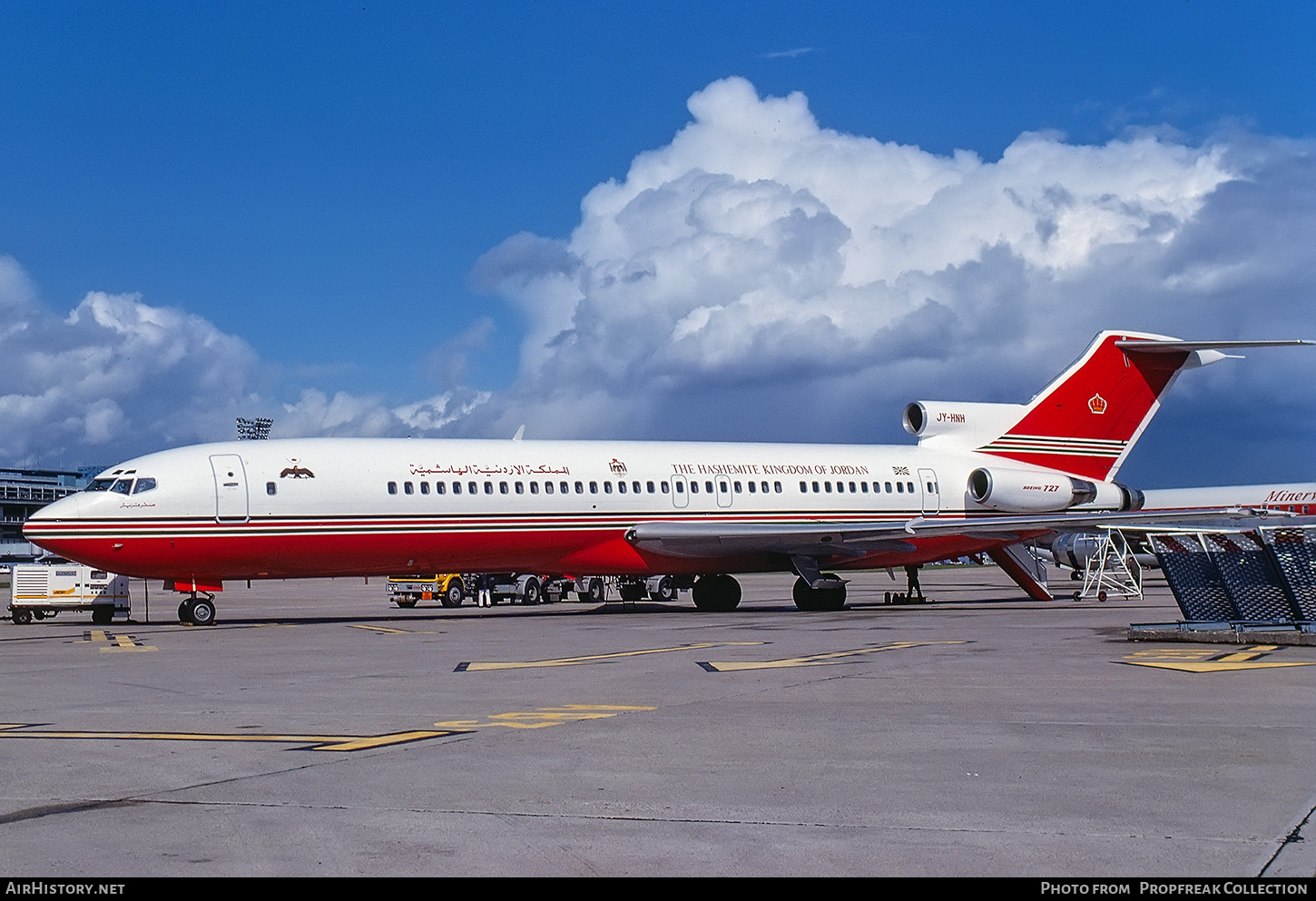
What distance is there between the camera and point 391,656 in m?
18.8

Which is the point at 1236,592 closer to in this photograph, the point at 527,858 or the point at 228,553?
the point at 527,858

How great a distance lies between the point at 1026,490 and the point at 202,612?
882 inches

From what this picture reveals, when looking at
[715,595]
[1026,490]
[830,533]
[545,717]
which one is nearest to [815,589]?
[830,533]

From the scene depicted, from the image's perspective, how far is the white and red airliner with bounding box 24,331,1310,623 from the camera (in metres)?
27.7

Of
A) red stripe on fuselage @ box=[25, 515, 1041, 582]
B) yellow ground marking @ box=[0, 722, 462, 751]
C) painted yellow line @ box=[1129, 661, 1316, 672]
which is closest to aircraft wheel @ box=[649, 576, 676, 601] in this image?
red stripe on fuselage @ box=[25, 515, 1041, 582]

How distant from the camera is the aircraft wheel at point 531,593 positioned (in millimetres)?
46094

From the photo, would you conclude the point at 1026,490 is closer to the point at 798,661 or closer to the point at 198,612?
the point at 798,661

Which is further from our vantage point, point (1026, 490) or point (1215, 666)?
point (1026, 490)

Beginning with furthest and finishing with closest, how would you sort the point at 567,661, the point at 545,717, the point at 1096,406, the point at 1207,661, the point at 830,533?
the point at 1096,406 → the point at 830,533 → the point at 567,661 → the point at 1207,661 → the point at 545,717

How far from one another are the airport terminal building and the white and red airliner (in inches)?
4595

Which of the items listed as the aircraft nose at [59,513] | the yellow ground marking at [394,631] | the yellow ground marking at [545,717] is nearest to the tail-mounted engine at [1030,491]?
the yellow ground marking at [394,631]

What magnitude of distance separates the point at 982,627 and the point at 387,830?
18.2 meters

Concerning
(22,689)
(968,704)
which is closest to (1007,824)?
(968,704)

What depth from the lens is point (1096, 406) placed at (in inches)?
1534
